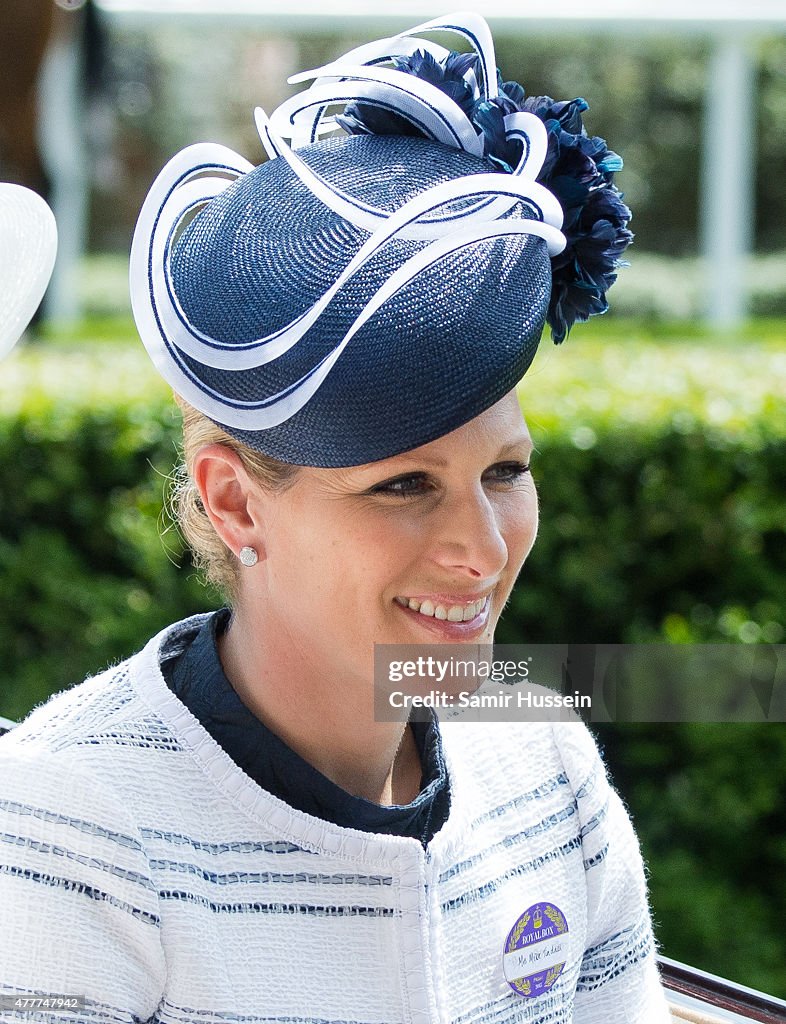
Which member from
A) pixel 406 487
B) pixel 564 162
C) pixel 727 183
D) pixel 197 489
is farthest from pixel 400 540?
pixel 727 183

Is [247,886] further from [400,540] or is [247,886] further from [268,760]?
[400,540]

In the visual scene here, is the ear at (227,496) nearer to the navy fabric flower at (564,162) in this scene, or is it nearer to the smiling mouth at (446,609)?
Answer: the smiling mouth at (446,609)

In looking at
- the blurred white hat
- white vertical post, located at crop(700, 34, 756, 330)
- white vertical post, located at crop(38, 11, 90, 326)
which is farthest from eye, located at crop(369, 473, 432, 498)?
white vertical post, located at crop(700, 34, 756, 330)

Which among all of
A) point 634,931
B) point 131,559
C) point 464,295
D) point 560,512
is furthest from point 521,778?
point 131,559

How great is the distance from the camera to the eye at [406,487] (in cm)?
160

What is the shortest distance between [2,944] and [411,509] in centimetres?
64

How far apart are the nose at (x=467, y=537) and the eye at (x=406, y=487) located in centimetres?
3

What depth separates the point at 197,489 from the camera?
1.76 metres

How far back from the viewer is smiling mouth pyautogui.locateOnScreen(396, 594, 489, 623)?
1625mm

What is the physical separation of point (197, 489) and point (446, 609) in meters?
0.36

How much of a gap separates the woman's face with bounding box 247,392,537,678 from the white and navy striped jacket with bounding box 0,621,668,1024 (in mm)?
231

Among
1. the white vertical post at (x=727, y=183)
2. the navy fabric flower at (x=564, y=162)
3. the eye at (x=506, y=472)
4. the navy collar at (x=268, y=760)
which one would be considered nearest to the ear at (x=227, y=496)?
the navy collar at (x=268, y=760)

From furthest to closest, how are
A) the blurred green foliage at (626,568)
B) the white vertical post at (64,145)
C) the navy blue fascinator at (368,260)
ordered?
1. the white vertical post at (64,145)
2. the blurred green foliage at (626,568)
3. the navy blue fascinator at (368,260)

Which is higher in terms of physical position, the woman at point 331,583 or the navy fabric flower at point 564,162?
the navy fabric flower at point 564,162
